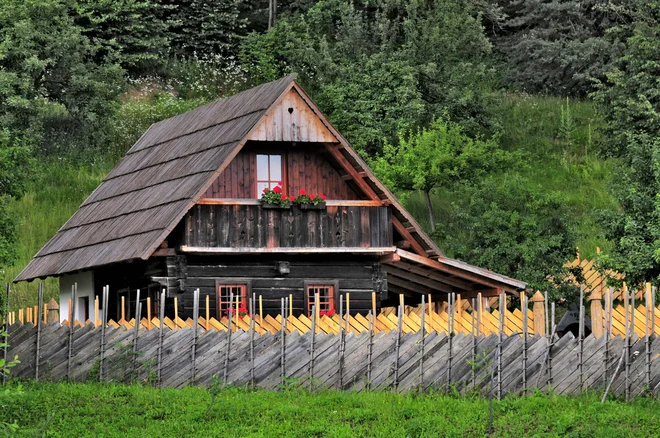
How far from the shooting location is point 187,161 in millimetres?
32938

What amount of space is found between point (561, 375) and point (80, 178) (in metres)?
29.4

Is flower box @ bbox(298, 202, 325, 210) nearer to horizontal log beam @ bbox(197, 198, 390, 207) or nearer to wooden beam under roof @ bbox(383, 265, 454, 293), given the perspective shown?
horizontal log beam @ bbox(197, 198, 390, 207)

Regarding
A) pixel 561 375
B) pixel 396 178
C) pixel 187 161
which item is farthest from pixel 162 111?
pixel 561 375

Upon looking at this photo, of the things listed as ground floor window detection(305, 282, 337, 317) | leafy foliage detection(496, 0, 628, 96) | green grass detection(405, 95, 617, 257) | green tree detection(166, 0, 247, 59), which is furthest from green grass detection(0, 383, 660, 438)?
green tree detection(166, 0, 247, 59)

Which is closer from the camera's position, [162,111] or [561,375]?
[561,375]

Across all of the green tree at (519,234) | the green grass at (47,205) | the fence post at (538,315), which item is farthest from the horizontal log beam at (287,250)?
the green grass at (47,205)

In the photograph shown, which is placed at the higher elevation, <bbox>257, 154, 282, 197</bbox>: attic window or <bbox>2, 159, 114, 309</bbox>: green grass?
<bbox>257, 154, 282, 197</bbox>: attic window

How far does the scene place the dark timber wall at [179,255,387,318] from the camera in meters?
31.8

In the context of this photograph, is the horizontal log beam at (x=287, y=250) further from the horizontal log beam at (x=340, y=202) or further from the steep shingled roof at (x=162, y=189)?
the horizontal log beam at (x=340, y=202)

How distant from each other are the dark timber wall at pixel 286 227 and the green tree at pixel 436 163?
36.3 feet

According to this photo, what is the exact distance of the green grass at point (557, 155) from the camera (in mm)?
47469

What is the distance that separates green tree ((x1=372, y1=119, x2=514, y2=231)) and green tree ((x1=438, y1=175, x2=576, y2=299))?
5.76 meters

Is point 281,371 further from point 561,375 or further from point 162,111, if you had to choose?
point 162,111

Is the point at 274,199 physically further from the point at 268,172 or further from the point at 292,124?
the point at 292,124
